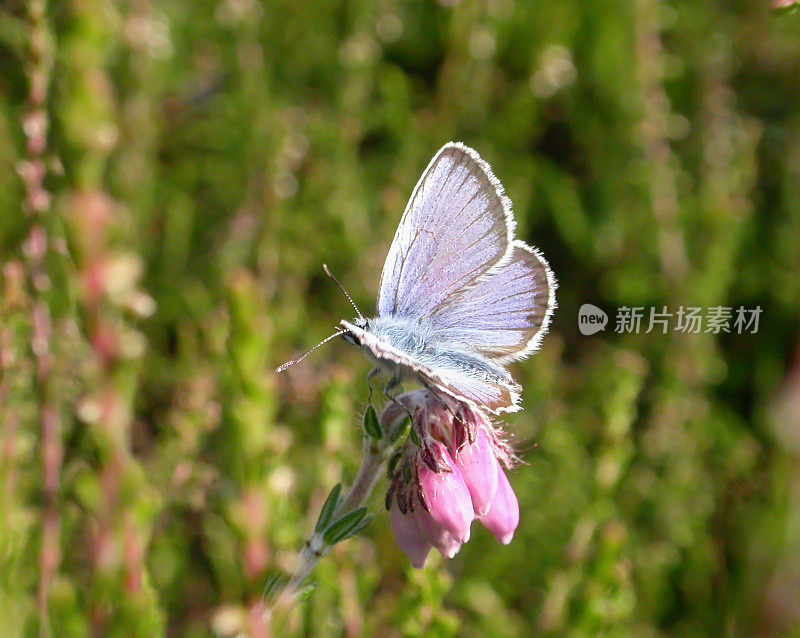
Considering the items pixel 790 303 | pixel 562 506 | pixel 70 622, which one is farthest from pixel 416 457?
pixel 790 303

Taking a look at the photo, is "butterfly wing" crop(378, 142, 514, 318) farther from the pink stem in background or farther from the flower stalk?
the pink stem in background

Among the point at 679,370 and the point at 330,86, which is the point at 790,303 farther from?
the point at 330,86

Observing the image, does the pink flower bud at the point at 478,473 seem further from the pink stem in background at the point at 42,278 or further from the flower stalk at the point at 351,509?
the pink stem in background at the point at 42,278

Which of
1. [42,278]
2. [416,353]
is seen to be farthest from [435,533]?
[42,278]

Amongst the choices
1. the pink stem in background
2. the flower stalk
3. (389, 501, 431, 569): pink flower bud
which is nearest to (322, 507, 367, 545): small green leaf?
the flower stalk

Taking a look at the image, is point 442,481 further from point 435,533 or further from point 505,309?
point 505,309
